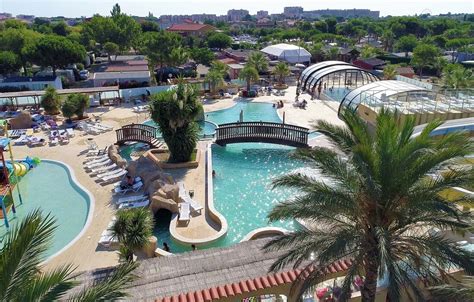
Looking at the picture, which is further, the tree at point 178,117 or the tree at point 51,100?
the tree at point 51,100

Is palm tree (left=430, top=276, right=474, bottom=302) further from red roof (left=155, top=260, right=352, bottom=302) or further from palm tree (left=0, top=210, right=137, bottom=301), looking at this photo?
palm tree (left=0, top=210, right=137, bottom=301)

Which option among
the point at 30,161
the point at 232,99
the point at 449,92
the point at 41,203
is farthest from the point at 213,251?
the point at 232,99

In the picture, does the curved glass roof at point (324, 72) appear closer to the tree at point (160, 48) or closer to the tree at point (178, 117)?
the tree at point (160, 48)

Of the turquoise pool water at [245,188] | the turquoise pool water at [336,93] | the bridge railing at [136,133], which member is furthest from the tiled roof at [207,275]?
the turquoise pool water at [336,93]

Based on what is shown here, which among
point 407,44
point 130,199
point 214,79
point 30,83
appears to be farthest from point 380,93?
point 407,44

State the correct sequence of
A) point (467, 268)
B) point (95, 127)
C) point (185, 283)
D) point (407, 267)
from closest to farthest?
point (467, 268) → point (407, 267) → point (185, 283) → point (95, 127)

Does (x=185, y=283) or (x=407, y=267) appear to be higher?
(x=407, y=267)

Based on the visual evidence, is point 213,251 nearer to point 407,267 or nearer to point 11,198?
point 407,267
